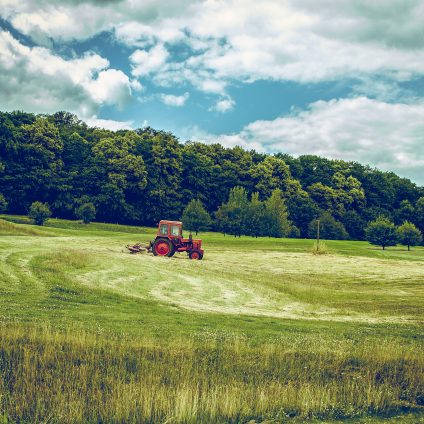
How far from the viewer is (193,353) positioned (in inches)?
470

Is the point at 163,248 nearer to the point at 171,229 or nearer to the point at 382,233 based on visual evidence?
the point at 171,229

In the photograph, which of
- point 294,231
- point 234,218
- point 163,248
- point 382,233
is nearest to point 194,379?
point 163,248

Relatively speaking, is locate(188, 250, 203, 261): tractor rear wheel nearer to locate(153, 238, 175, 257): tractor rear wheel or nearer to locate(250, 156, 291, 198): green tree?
locate(153, 238, 175, 257): tractor rear wheel

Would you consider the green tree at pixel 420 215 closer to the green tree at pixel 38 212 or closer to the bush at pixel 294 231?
the bush at pixel 294 231

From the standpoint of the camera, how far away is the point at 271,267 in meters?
42.1

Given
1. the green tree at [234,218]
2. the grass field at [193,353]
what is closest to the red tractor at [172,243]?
the grass field at [193,353]

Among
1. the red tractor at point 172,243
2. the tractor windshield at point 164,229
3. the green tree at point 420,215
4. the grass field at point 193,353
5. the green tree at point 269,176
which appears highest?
the green tree at point 269,176

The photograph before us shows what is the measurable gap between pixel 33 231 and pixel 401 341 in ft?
162

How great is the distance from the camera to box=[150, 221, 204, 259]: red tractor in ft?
132

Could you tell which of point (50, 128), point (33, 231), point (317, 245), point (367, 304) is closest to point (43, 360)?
point (367, 304)

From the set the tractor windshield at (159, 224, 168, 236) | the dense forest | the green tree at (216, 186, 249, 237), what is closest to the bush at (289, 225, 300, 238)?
the dense forest

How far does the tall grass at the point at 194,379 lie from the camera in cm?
906

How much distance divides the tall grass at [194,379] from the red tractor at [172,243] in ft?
88.0

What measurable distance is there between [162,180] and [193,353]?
9398cm
